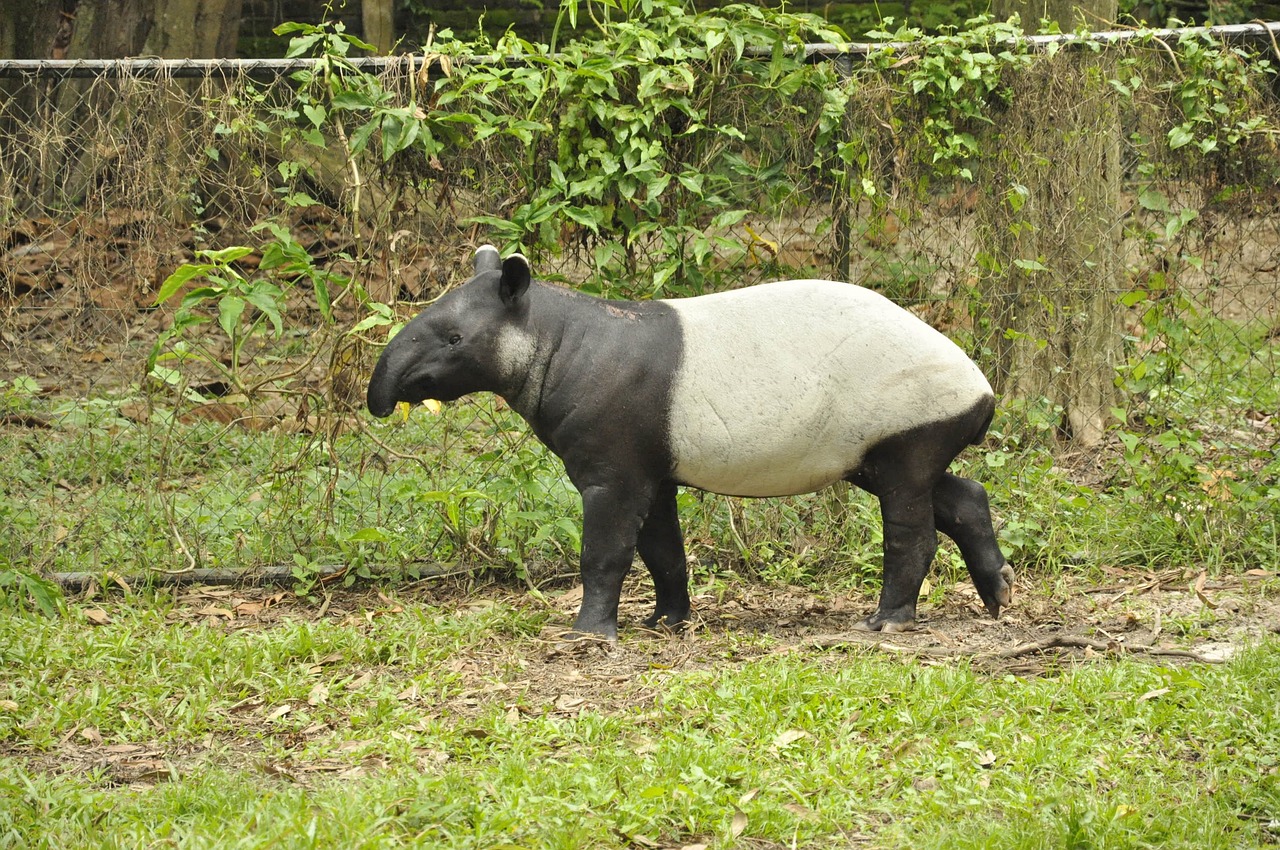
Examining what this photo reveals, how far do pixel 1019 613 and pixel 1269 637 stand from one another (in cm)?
104

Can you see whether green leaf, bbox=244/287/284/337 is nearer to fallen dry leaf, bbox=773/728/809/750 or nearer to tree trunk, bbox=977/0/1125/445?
fallen dry leaf, bbox=773/728/809/750

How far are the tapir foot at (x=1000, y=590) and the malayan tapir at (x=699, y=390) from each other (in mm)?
353

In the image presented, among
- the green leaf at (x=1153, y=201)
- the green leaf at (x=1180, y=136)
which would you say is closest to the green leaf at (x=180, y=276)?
the green leaf at (x=1153, y=201)

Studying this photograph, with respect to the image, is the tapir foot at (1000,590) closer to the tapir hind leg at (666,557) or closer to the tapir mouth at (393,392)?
the tapir hind leg at (666,557)

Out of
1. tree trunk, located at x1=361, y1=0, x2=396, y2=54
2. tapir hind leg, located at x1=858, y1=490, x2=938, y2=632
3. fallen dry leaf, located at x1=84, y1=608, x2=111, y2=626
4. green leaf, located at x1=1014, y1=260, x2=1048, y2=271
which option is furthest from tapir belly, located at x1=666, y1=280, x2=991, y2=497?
tree trunk, located at x1=361, y1=0, x2=396, y2=54

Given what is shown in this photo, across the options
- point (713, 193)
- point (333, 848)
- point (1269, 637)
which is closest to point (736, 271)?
point (713, 193)

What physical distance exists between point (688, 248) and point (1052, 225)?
1751 mm

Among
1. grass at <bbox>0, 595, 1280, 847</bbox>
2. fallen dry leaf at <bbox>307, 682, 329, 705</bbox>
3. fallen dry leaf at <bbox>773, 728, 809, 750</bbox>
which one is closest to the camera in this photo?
grass at <bbox>0, 595, 1280, 847</bbox>

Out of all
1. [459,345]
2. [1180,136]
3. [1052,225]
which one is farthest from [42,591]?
[1180,136]

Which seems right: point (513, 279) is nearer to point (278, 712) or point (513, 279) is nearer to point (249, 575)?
point (278, 712)

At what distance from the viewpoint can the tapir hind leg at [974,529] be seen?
5371mm

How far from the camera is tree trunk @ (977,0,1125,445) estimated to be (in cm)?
634

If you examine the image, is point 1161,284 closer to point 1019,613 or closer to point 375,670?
point 1019,613

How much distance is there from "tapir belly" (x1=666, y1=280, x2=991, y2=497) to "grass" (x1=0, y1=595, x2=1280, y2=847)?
739mm
